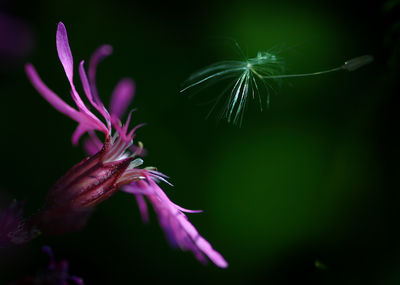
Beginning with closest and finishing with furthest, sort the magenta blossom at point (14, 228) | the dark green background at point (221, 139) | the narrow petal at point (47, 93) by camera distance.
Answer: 1. the narrow petal at point (47, 93)
2. the magenta blossom at point (14, 228)
3. the dark green background at point (221, 139)

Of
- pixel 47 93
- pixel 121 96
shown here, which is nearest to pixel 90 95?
pixel 121 96

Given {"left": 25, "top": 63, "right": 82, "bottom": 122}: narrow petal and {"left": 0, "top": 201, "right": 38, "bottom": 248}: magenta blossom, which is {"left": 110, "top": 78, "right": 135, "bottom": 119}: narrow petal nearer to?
{"left": 25, "top": 63, "right": 82, "bottom": 122}: narrow petal

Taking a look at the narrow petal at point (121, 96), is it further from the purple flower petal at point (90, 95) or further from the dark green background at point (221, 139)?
the dark green background at point (221, 139)

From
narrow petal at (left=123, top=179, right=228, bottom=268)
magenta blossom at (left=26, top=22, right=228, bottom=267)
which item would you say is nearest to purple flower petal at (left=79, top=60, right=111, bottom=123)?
magenta blossom at (left=26, top=22, right=228, bottom=267)

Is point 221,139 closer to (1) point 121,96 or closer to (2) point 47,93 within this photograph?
(1) point 121,96

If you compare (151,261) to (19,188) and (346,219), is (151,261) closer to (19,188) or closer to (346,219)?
(19,188)

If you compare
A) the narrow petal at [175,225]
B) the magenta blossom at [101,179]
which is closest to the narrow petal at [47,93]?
the magenta blossom at [101,179]

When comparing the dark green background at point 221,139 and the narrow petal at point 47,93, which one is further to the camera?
the dark green background at point 221,139

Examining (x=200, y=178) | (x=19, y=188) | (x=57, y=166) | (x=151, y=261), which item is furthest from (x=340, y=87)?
(x=19, y=188)
